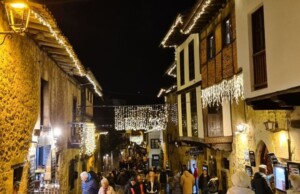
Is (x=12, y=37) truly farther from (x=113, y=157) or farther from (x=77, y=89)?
(x=113, y=157)

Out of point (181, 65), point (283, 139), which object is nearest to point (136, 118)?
point (181, 65)

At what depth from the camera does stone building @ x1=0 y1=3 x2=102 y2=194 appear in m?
8.99

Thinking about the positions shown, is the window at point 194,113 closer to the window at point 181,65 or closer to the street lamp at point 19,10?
the window at point 181,65

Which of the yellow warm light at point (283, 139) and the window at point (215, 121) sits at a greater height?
the window at point (215, 121)

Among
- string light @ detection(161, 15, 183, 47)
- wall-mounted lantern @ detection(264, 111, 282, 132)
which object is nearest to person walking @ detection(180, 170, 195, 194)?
wall-mounted lantern @ detection(264, 111, 282, 132)

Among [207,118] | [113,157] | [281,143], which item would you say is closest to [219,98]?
[207,118]

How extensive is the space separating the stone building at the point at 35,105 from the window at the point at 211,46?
6.07 meters

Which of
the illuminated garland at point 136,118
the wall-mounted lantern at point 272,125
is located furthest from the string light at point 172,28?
the wall-mounted lantern at point 272,125

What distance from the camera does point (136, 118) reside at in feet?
112

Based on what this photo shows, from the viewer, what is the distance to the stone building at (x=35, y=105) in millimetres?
8989

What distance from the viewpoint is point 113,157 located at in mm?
51812

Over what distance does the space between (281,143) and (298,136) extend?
106 centimetres

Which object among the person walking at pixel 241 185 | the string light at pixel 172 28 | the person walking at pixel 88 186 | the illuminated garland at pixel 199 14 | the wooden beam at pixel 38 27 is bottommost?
the person walking at pixel 88 186

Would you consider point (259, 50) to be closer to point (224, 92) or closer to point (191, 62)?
point (224, 92)
